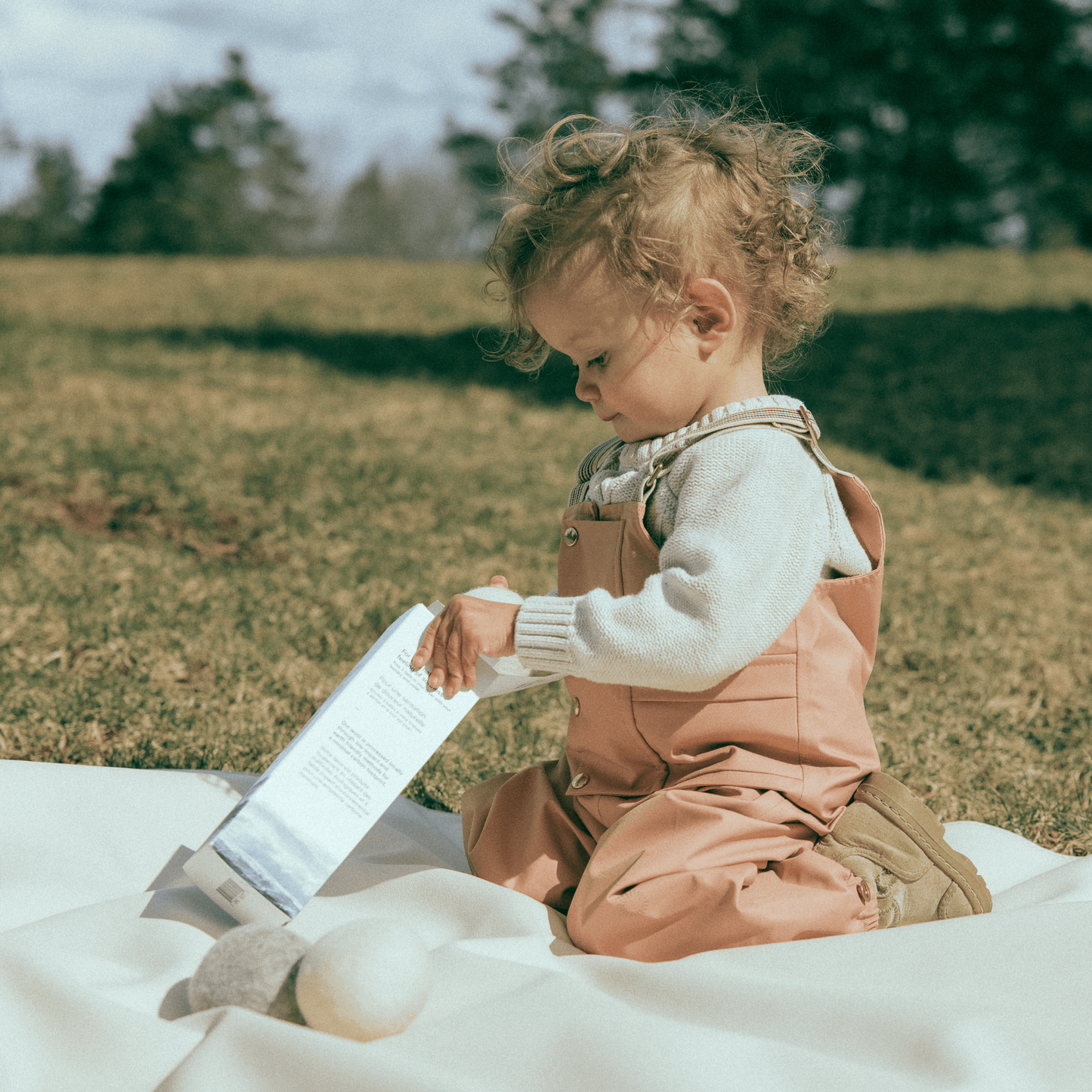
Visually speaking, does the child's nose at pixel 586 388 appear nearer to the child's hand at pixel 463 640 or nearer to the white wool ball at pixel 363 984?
the child's hand at pixel 463 640

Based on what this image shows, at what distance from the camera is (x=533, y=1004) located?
1.57 metres

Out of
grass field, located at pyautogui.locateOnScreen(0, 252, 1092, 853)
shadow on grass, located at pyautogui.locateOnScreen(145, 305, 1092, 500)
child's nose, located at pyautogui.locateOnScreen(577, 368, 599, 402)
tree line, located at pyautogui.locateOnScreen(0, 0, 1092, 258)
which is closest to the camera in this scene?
child's nose, located at pyautogui.locateOnScreen(577, 368, 599, 402)

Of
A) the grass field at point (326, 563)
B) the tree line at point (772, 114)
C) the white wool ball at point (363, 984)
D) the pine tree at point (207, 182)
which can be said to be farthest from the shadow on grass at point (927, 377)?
the pine tree at point (207, 182)

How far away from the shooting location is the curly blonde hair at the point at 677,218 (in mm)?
1931

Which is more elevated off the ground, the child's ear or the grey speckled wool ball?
the child's ear

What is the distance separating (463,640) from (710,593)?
42 cm

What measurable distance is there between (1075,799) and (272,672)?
2156 mm

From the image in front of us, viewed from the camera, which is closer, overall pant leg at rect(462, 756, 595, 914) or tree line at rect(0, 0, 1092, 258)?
overall pant leg at rect(462, 756, 595, 914)

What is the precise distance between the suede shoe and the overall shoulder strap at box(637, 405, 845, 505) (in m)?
0.61

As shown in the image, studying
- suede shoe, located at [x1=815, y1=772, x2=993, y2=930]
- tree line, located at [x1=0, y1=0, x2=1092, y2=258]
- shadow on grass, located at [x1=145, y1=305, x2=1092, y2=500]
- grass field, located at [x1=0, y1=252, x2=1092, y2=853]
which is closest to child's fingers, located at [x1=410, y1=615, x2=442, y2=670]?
suede shoe, located at [x1=815, y1=772, x2=993, y2=930]

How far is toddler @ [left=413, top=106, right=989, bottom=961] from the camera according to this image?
69.7 inches

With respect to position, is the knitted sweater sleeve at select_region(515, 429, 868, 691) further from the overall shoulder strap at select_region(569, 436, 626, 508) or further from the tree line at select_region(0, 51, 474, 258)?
the tree line at select_region(0, 51, 474, 258)

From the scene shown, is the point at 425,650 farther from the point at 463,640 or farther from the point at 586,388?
the point at 586,388

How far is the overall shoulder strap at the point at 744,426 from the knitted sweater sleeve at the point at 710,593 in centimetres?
4
